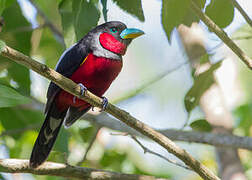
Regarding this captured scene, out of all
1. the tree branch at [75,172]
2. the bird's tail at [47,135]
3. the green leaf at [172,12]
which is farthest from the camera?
the bird's tail at [47,135]

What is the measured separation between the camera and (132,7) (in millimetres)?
2213

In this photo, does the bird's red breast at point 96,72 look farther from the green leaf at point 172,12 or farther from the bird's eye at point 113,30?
the green leaf at point 172,12

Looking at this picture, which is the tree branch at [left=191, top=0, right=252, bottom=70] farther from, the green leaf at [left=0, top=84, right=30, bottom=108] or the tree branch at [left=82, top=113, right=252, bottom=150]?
the tree branch at [left=82, top=113, right=252, bottom=150]

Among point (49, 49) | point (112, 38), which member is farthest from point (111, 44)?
point (49, 49)

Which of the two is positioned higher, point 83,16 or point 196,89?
point 83,16

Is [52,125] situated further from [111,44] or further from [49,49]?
[49,49]

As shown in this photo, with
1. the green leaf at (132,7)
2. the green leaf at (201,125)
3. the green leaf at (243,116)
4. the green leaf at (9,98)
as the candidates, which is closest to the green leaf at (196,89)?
the green leaf at (201,125)

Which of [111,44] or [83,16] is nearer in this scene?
[83,16]

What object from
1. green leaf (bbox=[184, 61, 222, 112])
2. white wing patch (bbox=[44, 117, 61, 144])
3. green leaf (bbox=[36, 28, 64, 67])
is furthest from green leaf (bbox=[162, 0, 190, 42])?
green leaf (bbox=[36, 28, 64, 67])

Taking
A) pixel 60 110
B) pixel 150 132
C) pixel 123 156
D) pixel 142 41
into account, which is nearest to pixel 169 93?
pixel 142 41

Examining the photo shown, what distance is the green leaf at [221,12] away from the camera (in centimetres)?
232

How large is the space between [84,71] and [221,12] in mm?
1501

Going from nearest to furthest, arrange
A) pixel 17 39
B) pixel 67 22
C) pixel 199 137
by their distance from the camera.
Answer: pixel 67 22 → pixel 199 137 → pixel 17 39

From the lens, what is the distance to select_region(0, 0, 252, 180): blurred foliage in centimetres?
223
